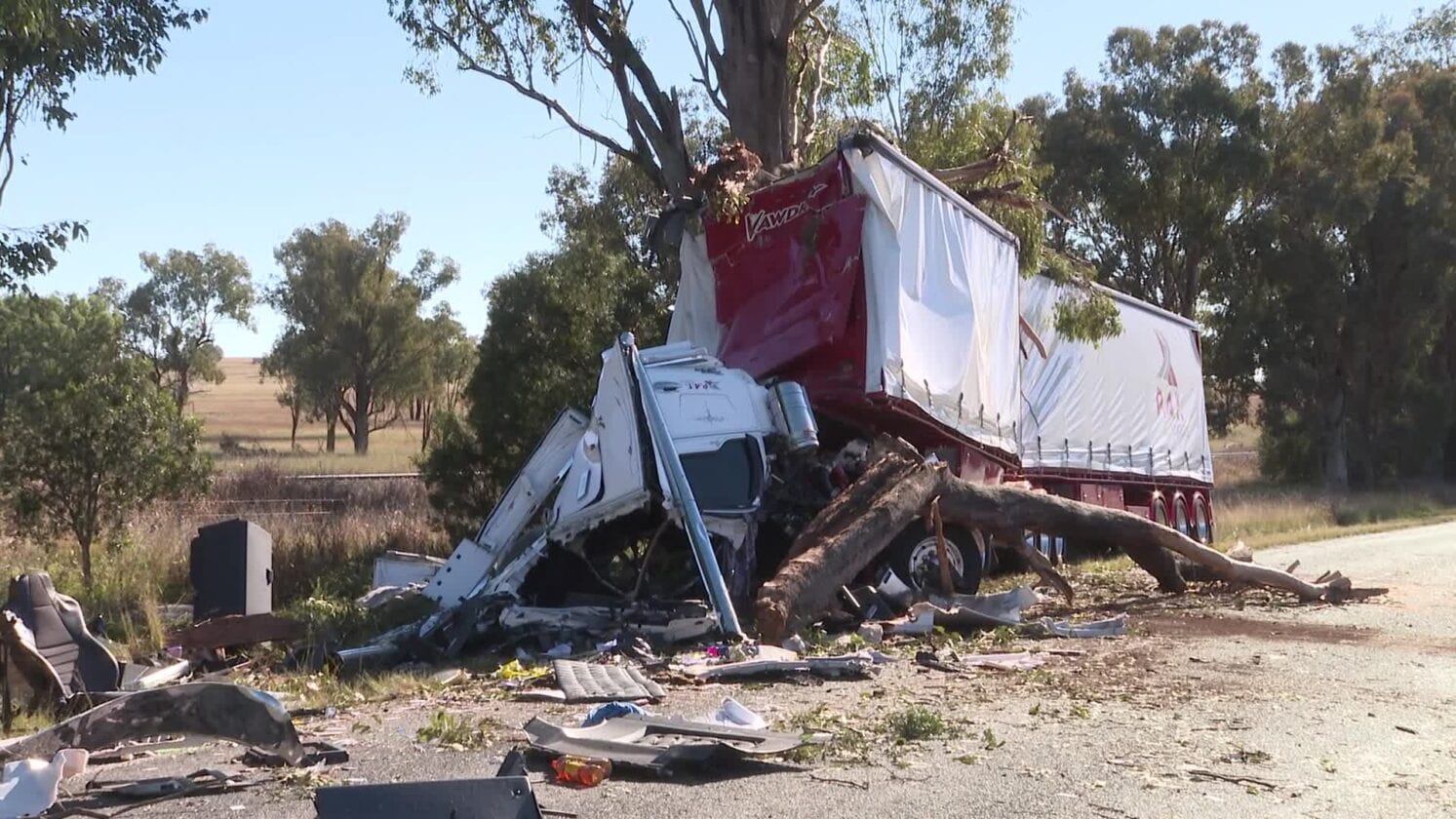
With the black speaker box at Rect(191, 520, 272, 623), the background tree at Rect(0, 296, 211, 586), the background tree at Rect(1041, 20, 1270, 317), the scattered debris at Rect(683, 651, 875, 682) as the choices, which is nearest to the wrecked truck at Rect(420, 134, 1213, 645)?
the scattered debris at Rect(683, 651, 875, 682)

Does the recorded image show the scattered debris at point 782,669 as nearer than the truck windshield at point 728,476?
Yes

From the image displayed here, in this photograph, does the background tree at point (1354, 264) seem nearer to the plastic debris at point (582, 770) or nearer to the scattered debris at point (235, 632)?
the scattered debris at point (235, 632)

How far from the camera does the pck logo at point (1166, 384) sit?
22.9m

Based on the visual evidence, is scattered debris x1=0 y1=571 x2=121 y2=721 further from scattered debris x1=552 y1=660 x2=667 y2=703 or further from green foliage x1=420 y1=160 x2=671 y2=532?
green foliage x1=420 y1=160 x2=671 y2=532

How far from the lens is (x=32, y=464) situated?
1445 centimetres

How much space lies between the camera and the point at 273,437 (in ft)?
243

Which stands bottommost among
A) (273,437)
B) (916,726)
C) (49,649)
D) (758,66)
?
(916,726)

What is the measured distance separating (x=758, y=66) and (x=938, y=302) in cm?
550

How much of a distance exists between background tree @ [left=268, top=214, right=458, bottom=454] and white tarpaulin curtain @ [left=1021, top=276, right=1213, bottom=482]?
36637mm

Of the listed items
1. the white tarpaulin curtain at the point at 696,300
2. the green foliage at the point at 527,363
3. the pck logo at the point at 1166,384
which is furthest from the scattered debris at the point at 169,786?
the pck logo at the point at 1166,384

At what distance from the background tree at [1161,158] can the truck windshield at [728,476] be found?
26.8m

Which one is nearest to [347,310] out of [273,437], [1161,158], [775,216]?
[273,437]

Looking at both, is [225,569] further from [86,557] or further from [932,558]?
[932,558]

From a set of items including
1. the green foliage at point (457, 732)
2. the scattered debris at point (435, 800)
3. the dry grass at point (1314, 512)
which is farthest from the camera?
the dry grass at point (1314, 512)
